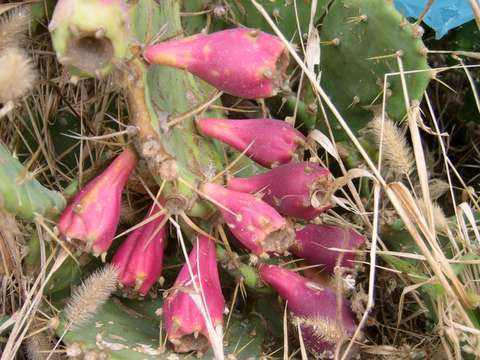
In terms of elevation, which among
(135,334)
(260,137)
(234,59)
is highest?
(234,59)

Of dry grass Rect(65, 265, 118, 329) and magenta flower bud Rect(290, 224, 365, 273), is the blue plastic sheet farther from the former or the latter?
dry grass Rect(65, 265, 118, 329)

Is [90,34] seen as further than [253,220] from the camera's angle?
No

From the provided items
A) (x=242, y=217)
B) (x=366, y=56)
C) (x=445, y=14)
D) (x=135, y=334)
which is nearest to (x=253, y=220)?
(x=242, y=217)

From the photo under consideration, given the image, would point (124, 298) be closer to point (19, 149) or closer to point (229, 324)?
point (229, 324)

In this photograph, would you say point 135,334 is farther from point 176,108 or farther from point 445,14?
point 445,14

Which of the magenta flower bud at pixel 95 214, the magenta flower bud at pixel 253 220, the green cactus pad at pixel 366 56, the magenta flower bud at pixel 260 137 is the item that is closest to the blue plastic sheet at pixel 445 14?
the green cactus pad at pixel 366 56

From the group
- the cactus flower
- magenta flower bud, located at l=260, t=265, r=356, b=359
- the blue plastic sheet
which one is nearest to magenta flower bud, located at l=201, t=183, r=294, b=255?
magenta flower bud, located at l=260, t=265, r=356, b=359

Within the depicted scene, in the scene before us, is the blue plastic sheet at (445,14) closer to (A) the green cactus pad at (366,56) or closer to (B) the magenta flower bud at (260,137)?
(A) the green cactus pad at (366,56)
